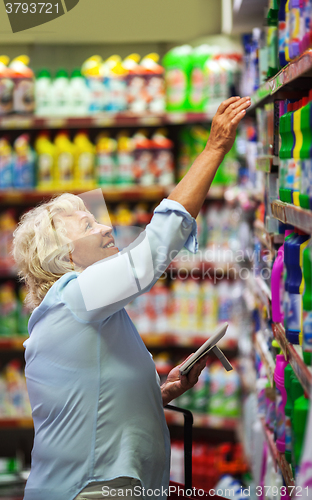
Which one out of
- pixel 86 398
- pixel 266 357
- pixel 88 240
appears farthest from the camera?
pixel 266 357

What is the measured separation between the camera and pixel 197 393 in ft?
10.1

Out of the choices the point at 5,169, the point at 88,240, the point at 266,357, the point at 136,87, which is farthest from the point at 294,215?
the point at 5,169

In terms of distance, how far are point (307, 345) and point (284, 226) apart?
0.63m

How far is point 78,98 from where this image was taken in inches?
121

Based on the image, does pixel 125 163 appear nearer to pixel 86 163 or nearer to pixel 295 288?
pixel 86 163

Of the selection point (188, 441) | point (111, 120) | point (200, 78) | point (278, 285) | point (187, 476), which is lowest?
point (187, 476)

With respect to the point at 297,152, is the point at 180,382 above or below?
below

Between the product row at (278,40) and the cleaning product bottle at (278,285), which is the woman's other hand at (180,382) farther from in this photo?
the product row at (278,40)

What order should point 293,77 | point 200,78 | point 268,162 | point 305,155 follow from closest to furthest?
point 305,155
point 293,77
point 268,162
point 200,78

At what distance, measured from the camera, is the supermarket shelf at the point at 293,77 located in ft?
3.41

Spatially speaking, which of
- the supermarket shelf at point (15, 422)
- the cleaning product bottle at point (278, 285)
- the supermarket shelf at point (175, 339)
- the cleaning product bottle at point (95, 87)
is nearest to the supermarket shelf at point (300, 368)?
the cleaning product bottle at point (278, 285)

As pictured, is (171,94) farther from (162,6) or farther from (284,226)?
(284,226)

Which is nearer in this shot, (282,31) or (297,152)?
(297,152)

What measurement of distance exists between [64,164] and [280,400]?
2023 millimetres
